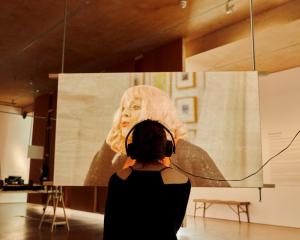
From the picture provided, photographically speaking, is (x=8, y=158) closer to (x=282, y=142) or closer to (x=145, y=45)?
(x=145, y=45)

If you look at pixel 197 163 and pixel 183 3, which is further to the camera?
pixel 183 3

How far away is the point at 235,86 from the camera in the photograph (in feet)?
9.91

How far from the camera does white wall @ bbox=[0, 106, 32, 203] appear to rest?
39.9 ft

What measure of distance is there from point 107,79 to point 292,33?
4.13 m

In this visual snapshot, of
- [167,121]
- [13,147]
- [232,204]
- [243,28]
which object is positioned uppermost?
[243,28]

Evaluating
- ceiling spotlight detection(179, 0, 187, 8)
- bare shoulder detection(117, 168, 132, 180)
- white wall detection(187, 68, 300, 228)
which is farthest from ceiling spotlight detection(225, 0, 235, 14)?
bare shoulder detection(117, 168, 132, 180)

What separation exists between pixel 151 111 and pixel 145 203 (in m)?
1.80

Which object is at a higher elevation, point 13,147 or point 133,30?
point 133,30

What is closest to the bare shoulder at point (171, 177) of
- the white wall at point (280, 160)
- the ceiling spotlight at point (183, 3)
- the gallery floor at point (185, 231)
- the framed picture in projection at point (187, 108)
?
the framed picture in projection at point (187, 108)

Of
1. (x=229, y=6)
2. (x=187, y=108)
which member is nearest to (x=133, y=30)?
(x=229, y=6)

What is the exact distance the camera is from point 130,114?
10.1 feet

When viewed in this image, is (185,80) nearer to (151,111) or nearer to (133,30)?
(151,111)

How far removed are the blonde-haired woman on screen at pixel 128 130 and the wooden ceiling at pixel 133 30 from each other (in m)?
2.84

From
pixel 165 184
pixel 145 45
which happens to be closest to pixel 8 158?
pixel 145 45
